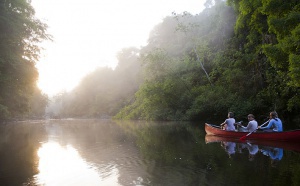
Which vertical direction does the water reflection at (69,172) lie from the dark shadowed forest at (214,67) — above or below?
below

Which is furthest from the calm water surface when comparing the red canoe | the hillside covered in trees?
the hillside covered in trees

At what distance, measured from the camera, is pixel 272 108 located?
3078cm

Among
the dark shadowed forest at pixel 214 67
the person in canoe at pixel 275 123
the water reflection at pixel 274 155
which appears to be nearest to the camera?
the water reflection at pixel 274 155

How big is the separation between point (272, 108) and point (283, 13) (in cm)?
1507

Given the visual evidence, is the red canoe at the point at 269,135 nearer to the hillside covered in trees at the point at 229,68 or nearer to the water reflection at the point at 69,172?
the hillside covered in trees at the point at 229,68

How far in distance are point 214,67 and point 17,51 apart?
28716 mm

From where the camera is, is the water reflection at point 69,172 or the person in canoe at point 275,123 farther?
the person in canoe at point 275,123

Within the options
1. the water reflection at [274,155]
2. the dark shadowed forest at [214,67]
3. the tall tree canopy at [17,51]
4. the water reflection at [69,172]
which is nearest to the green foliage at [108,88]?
the dark shadowed forest at [214,67]

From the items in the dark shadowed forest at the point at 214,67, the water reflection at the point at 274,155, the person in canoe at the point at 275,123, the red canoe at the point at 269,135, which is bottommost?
the water reflection at the point at 274,155

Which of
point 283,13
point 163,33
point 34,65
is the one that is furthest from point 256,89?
point 163,33

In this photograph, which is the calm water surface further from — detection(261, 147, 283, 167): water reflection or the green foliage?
the green foliage

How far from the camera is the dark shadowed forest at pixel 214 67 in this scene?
61.1 ft

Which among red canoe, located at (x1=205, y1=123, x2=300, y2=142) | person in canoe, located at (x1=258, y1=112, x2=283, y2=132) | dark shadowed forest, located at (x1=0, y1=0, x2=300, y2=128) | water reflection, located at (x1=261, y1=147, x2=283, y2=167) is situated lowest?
water reflection, located at (x1=261, y1=147, x2=283, y2=167)

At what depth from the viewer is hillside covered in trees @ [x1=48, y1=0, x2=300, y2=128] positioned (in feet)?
60.0
